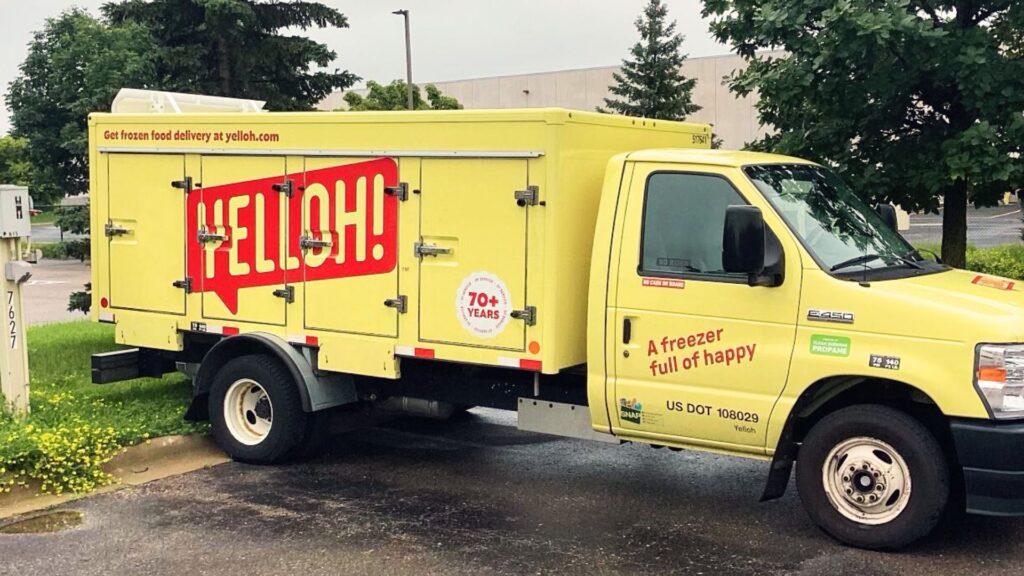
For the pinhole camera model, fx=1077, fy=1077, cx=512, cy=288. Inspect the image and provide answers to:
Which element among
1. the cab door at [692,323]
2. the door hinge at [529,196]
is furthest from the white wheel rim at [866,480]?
the door hinge at [529,196]

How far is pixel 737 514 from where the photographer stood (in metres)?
6.70

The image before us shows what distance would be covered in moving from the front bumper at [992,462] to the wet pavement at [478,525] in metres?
0.37

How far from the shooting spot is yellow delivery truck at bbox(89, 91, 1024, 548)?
19.0 feet

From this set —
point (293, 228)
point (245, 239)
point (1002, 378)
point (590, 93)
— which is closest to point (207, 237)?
point (245, 239)

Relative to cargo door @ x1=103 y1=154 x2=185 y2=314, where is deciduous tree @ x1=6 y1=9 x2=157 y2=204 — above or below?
above

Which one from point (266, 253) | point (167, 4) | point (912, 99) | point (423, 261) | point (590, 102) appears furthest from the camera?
point (590, 102)

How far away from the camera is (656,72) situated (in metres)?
32.5

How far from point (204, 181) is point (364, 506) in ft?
9.39

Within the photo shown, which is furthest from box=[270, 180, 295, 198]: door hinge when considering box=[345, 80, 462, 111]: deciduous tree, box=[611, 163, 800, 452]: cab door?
box=[345, 80, 462, 111]: deciduous tree

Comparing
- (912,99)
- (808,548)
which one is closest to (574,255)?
(808,548)

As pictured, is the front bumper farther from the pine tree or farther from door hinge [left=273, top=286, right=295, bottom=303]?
the pine tree

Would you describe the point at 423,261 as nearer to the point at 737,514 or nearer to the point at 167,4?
the point at 737,514

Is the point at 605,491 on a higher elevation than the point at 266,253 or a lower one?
lower

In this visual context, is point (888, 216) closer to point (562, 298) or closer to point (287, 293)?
point (562, 298)
